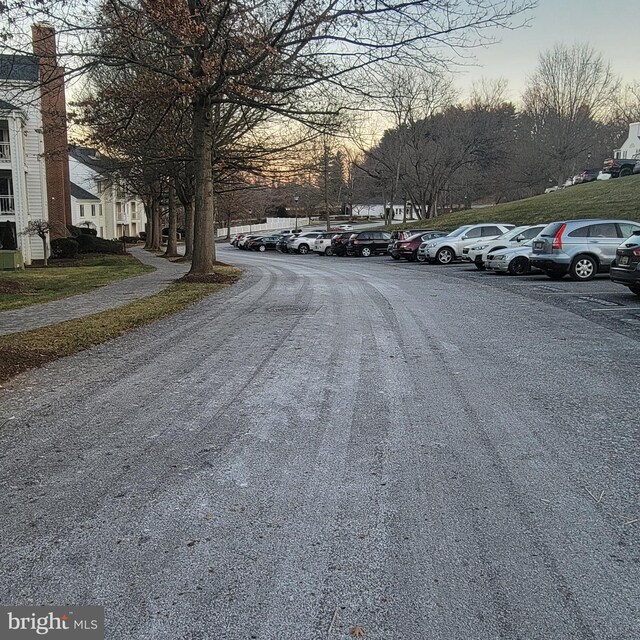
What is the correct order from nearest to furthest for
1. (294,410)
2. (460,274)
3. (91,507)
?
(91,507), (294,410), (460,274)

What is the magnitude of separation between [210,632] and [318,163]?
947 inches

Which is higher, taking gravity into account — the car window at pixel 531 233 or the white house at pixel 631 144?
the white house at pixel 631 144

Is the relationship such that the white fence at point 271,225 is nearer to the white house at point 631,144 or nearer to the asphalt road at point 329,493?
the white house at point 631,144

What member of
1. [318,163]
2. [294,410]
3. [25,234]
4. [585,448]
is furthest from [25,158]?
[585,448]

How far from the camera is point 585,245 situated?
15508 millimetres

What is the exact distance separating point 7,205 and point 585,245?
28264 millimetres

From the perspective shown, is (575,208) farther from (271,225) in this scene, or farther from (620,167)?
(271,225)

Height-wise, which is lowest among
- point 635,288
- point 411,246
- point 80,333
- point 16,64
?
point 80,333

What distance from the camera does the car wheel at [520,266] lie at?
18.1 meters

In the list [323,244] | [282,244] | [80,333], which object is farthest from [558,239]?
[282,244]

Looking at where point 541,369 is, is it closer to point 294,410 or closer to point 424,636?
point 294,410

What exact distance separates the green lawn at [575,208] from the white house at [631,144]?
87.3 feet

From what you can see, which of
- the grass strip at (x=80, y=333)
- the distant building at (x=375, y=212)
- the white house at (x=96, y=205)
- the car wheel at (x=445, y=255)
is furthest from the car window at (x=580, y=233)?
the distant building at (x=375, y=212)

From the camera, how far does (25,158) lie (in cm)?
3048
